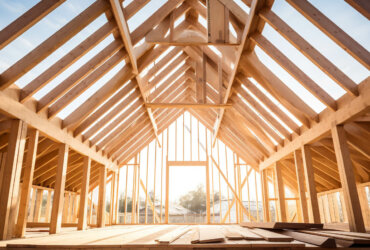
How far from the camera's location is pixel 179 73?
9.01 metres

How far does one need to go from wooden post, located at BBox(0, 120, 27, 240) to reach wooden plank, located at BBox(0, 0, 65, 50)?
1.70 metres

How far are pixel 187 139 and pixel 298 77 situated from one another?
26.7 feet

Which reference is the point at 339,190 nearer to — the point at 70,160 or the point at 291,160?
the point at 291,160

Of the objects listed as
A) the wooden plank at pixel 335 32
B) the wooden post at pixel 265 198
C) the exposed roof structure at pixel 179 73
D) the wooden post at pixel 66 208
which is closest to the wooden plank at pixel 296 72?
the exposed roof structure at pixel 179 73

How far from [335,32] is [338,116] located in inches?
73.4

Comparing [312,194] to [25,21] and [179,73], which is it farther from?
[25,21]

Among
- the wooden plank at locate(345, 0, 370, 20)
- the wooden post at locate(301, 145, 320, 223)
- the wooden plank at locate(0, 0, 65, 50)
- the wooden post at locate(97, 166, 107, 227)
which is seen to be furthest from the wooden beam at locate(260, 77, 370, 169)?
the wooden post at locate(97, 166, 107, 227)

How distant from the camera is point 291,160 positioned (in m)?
9.90

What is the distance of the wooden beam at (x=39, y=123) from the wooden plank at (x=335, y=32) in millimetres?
4838

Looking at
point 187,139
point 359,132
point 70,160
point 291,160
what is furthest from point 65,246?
point 187,139

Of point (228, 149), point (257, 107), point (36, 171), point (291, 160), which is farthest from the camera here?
point (228, 149)

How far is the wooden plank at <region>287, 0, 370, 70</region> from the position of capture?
13.0ft

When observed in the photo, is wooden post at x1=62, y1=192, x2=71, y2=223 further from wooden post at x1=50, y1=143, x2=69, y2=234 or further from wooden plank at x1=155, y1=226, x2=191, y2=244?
wooden plank at x1=155, y1=226, x2=191, y2=244

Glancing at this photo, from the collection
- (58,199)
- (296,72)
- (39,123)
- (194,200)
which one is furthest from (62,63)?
(194,200)
